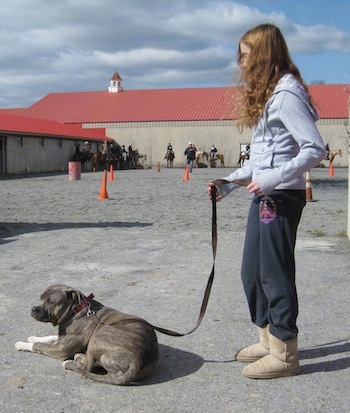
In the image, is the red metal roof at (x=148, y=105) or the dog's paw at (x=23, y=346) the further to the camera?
the red metal roof at (x=148, y=105)

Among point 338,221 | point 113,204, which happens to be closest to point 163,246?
point 338,221

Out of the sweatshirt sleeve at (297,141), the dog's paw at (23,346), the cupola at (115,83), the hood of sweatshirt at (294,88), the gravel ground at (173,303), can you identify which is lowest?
the gravel ground at (173,303)

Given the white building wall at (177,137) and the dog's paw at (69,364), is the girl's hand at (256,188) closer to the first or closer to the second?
the dog's paw at (69,364)

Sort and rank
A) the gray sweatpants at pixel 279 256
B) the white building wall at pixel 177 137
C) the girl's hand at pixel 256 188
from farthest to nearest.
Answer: the white building wall at pixel 177 137 < the gray sweatpants at pixel 279 256 < the girl's hand at pixel 256 188

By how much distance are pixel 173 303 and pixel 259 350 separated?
1724 millimetres

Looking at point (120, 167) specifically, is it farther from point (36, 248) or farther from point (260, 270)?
point (260, 270)

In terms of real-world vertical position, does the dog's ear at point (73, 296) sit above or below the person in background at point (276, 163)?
below

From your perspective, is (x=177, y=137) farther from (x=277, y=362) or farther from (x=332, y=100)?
(x=277, y=362)

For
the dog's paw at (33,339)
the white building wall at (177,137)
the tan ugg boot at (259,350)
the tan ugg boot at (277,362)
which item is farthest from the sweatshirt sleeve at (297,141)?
the white building wall at (177,137)

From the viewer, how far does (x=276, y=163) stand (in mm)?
3611

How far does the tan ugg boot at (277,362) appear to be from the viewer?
12.4 feet

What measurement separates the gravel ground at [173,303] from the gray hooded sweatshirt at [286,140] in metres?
1.23

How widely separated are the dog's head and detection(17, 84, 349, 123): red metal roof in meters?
50.9

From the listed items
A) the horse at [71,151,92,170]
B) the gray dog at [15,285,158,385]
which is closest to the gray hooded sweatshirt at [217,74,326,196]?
the gray dog at [15,285,158,385]
